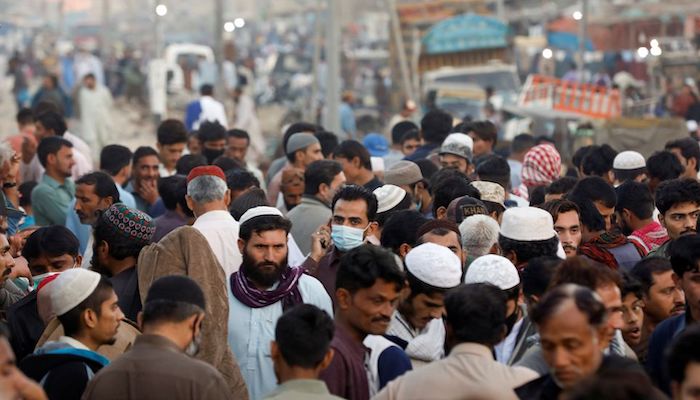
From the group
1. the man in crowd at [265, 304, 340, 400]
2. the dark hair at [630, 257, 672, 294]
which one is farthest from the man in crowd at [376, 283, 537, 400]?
the dark hair at [630, 257, 672, 294]

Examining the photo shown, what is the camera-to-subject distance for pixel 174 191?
9.93 m

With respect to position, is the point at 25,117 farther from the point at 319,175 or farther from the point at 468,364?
the point at 468,364

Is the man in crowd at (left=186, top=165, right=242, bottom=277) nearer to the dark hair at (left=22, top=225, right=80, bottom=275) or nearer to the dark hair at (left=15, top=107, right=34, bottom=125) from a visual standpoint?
the dark hair at (left=22, top=225, right=80, bottom=275)

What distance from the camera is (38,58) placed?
5253 cm

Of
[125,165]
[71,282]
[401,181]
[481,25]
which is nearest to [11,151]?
[125,165]

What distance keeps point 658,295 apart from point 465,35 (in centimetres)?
2448

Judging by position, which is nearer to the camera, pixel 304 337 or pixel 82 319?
pixel 304 337

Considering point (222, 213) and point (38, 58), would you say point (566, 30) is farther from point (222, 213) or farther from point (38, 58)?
point (222, 213)

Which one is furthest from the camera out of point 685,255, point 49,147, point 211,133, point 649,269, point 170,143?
point 211,133

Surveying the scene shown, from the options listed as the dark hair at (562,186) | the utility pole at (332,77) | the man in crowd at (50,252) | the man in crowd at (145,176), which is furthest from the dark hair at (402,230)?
the utility pole at (332,77)

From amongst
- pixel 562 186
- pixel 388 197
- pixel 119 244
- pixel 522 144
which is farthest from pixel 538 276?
pixel 522 144

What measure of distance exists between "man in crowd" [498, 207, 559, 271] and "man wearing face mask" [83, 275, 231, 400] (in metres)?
2.24

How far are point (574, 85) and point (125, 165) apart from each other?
11585mm

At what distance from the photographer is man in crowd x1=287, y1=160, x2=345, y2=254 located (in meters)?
9.81
